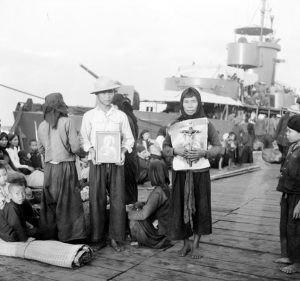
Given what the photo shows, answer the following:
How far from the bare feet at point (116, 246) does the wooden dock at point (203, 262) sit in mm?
55

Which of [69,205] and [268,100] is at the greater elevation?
[268,100]

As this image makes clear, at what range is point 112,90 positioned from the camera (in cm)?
459

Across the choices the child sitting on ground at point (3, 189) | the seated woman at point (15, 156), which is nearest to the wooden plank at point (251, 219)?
the child sitting on ground at point (3, 189)

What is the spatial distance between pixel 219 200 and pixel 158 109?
14.3 meters

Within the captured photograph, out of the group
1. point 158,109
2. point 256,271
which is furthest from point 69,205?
point 158,109

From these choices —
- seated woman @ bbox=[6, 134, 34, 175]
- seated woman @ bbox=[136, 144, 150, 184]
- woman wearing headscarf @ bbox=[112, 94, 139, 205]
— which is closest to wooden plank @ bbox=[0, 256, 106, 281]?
woman wearing headscarf @ bbox=[112, 94, 139, 205]

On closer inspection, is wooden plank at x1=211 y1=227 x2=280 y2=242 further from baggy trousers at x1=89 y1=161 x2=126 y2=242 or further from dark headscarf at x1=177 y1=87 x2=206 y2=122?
dark headscarf at x1=177 y1=87 x2=206 y2=122

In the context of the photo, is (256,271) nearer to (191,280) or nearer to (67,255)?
(191,280)

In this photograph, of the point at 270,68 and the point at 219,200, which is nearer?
the point at 219,200

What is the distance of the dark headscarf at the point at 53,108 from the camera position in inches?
175

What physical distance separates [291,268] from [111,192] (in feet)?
6.26

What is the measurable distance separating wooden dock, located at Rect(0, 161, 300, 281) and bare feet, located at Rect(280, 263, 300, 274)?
48 millimetres

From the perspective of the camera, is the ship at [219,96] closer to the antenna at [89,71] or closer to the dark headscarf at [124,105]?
the antenna at [89,71]

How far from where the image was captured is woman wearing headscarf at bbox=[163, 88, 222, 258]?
421 cm
